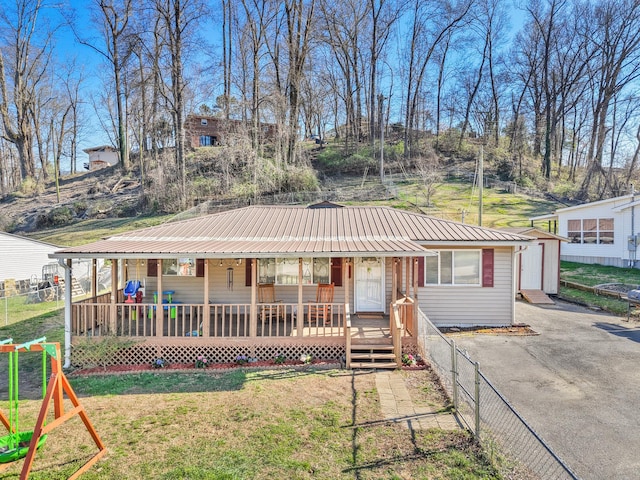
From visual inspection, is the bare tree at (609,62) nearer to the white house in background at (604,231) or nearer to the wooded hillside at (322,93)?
the wooded hillside at (322,93)

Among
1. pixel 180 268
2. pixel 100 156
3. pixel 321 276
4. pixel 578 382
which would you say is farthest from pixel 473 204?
pixel 100 156

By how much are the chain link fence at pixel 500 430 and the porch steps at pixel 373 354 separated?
49.5 inches

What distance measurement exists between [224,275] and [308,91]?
92.1ft

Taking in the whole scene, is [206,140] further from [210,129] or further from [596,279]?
[596,279]

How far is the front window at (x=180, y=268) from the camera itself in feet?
35.3

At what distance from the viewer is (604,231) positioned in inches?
777

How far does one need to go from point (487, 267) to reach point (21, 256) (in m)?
21.8

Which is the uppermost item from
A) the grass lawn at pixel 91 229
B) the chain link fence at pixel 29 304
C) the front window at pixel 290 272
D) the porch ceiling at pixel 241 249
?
the grass lawn at pixel 91 229

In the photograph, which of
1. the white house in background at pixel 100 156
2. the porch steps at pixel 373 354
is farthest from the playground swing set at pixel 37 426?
the white house in background at pixel 100 156

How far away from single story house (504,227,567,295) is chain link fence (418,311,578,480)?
990 cm

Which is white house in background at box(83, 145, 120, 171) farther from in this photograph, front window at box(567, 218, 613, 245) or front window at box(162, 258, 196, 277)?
front window at box(567, 218, 613, 245)

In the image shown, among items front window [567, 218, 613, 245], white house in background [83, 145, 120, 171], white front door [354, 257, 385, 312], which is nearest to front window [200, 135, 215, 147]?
white house in background [83, 145, 120, 171]

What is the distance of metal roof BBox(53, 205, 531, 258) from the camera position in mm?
8180

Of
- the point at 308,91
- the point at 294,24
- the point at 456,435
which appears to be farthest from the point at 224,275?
the point at 308,91
